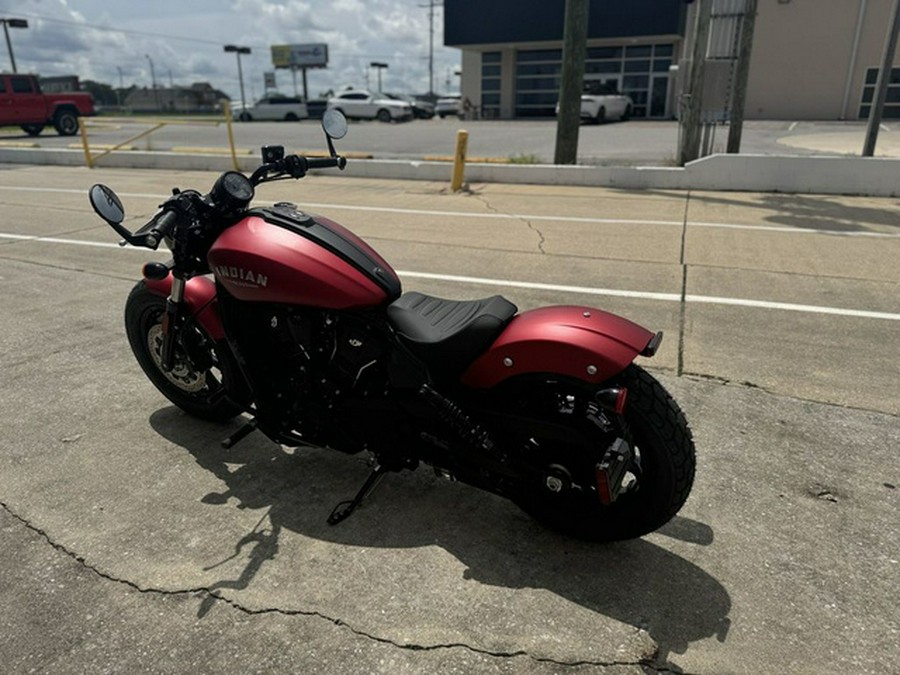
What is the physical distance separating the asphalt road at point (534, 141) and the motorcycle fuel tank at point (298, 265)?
1099 cm

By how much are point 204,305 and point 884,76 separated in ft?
36.7

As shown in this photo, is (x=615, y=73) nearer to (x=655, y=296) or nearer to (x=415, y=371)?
(x=655, y=296)

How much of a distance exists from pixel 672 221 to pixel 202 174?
413 inches

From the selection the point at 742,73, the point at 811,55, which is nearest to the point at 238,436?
the point at 742,73

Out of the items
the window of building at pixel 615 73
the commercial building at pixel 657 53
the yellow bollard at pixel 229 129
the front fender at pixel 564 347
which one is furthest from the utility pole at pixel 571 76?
the window of building at pixel 615 73

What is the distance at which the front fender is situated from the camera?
228cm

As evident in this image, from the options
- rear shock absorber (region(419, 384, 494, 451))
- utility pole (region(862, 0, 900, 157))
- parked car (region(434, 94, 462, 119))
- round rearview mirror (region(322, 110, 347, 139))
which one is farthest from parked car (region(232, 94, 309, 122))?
rear shock absorber (region(419, 384, 494, 451))

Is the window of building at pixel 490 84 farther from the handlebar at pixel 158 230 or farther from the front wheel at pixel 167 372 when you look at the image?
the handlebar at pixel 158 230

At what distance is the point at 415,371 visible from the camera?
2.57 metres

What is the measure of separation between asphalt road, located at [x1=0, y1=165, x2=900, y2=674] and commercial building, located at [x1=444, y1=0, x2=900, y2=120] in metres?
22.5

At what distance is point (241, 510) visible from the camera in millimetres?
2889

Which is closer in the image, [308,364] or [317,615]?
[317,615]

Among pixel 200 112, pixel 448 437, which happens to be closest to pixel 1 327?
pixel 448 437

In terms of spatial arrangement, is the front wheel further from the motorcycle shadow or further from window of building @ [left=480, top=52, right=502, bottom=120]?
window of building @ [left=480, top=52, right=502, bottom=120]
